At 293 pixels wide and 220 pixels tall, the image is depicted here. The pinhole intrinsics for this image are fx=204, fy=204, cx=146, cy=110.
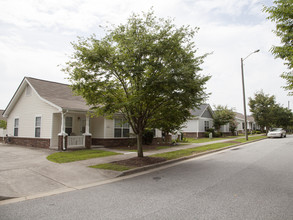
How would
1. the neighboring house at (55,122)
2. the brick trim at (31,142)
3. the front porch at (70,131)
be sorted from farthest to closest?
the brick trim at (31,142) < the neighboring house at (55,122) < the front porch at (70,131)

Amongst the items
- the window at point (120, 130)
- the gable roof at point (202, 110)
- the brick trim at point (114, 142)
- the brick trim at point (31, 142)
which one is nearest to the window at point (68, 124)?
the brick trim at point (31, 142)

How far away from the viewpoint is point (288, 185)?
5.93 m

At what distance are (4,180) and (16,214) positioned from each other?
9.98 ft

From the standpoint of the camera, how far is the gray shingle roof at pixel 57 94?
49.7 ft

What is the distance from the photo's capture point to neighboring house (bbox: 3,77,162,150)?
15.0 metres

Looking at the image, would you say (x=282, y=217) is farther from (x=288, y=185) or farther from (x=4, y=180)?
(x=4, y=180)

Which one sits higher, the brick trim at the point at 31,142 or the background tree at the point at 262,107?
→ the background tree at the point at 262,107

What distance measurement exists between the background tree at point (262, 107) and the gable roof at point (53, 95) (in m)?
31.4

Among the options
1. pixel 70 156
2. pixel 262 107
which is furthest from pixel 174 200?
pixel 262 107

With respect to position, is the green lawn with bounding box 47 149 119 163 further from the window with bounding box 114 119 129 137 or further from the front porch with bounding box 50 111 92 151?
the window with bounding box 114 119 129 137

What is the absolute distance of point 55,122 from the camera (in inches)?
608

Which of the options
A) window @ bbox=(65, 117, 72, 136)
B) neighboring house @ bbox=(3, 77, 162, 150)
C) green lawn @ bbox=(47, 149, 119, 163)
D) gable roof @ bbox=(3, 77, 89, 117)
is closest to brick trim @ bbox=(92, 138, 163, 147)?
neighboring house @ bbox=(3, 77, 162, 150)

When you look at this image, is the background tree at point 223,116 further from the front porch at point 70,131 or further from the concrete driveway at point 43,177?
the concrete driveway at point 43,177

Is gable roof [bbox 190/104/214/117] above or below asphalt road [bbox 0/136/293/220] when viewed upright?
above
